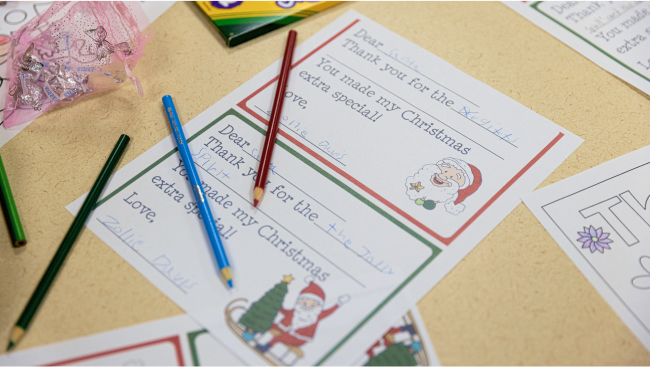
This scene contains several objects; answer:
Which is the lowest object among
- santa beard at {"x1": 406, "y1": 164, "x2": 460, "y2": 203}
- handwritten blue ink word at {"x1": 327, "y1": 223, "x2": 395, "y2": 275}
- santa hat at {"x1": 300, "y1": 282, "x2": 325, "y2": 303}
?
santa hat at {"x1": 300, "y1": 282, "x2": 325, "y2": 303}

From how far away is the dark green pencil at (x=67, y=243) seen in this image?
0.41 meters

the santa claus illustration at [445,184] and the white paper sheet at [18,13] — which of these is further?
the white paper sheet at [18,13]

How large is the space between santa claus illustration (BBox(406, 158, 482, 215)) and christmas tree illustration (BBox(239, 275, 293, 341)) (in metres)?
0.17

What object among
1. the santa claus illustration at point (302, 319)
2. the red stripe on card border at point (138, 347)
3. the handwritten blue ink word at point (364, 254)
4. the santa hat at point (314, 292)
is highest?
the handwritten blue ink word at point (364, 254)

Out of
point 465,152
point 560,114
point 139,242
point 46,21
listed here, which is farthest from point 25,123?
point 560,114

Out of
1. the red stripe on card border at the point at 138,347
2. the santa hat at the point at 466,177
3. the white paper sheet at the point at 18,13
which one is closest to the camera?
the red stripe on card border at the point at 138,347

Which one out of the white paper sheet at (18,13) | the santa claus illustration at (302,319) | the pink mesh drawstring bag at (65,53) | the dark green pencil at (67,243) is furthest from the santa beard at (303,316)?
the white paper sheet at (18,13)

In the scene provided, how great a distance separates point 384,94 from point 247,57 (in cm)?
20

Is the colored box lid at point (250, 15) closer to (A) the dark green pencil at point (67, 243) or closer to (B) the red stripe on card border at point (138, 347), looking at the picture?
(A) the dark green pencil at point (67, 243)

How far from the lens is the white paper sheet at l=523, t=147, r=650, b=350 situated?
448 mm

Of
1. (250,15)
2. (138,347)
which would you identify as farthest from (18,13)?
(138,347)

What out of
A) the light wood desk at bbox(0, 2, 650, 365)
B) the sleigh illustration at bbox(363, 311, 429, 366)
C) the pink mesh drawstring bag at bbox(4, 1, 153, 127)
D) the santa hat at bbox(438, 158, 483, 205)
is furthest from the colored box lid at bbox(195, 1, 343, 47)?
the sleigh illustration at bbox(363, 311, 429, 366)

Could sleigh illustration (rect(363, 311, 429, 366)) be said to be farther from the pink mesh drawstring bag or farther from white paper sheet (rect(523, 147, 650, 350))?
the pink mesh drawstring bag

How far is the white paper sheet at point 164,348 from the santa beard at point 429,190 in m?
0.14
